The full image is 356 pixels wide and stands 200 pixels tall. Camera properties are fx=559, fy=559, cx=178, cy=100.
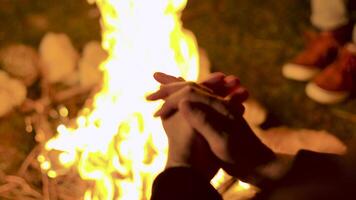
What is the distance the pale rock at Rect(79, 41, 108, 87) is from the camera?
5.68 feet

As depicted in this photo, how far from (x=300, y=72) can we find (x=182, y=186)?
0.88 meters

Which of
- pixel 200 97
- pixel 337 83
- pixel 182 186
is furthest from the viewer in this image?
pixel 337 83

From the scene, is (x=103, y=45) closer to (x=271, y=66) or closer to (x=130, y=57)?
(x=130, y=57)

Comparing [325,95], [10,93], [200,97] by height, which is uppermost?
[200,97]

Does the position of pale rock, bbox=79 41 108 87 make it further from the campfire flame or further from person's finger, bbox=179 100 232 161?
person's finger, bbox=179 100 232 161

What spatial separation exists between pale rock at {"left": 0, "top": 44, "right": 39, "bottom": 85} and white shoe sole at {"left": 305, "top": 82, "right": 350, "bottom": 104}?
87cm

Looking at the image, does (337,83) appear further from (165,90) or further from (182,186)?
(182,186)

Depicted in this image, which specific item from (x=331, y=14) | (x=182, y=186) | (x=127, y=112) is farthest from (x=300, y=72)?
(x=182, y=186)

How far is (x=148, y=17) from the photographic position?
5.49 ft

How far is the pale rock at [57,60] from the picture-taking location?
176cm

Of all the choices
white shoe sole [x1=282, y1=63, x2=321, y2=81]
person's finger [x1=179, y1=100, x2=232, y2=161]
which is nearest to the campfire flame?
white shoe sole [x1=282, y1=63, x2=321, y2=81]

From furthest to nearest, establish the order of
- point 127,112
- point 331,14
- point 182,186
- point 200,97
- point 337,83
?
point 331,14
point 337,83
point 127,112
point 200,97
point 182,186

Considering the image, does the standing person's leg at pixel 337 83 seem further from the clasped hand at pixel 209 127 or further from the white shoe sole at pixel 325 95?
the clasped hand at pixel 209 127

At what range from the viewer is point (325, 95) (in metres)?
1.69
